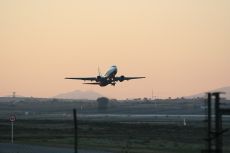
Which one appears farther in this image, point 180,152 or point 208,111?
point 180,152

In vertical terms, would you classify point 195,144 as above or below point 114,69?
below

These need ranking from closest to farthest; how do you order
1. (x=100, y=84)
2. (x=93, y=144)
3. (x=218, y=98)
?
(x=218, y=98) → (x=93, y=144) → (x=100, y=84)

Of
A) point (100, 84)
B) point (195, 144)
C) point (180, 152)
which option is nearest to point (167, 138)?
point (195, 144)

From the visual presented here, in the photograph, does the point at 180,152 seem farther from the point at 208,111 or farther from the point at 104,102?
the point at 104,102

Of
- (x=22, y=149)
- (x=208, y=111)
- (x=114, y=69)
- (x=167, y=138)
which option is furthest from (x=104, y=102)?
(x=208, y=111)

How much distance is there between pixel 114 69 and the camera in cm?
11181

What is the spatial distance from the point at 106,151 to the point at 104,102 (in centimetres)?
15711

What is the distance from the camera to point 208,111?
18.6 m

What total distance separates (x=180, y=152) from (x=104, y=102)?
157087 millimetres

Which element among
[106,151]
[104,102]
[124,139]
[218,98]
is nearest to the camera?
[218,98]

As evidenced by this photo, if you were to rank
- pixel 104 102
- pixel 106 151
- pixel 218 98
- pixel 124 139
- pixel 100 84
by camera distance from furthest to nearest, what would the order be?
pixel 104 102 → pixel 100 84 → pixel 124 139 → pixel 106 151 → pixel 218 98

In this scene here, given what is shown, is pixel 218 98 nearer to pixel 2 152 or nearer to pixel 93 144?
pixel 2 152

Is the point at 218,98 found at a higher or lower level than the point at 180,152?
higher

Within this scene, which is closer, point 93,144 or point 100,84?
point 93,144
